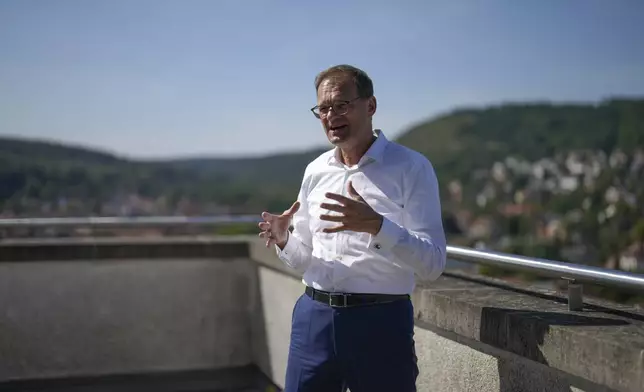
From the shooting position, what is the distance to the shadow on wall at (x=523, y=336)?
1.97m

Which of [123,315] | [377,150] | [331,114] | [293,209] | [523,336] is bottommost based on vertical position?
[123,315]

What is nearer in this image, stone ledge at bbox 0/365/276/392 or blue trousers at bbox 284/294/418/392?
blue trousers at bbox 284/294/418/392

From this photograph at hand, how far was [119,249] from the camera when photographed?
4.69 meters

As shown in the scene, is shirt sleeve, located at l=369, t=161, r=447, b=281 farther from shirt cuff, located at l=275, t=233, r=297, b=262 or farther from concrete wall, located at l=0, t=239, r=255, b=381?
concrete wall, located at l=0, t=239, r=255, b=381

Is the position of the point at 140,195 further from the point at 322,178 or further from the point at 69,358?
the point at 322,178

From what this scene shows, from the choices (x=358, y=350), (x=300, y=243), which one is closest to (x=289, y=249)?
(x=300, y=243)

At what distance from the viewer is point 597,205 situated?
Result: 77875mm

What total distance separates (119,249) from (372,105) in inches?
118

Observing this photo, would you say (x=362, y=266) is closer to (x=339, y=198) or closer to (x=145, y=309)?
(x=339, y=198)

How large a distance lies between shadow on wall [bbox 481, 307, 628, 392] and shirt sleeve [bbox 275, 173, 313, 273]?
0.55 meters

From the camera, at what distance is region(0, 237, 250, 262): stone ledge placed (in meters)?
4.56

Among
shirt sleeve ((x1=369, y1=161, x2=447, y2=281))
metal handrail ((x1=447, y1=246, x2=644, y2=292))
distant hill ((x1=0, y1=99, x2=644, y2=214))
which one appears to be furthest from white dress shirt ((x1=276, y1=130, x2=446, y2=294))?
distant hill ((x1=0, y1=99, x2=644, y2=214))

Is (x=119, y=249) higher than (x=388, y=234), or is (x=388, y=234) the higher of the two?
(x=388, y=234)

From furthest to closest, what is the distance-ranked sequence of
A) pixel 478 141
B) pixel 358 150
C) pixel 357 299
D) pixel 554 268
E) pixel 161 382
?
pixel 478 141 < pixel 161 382 < pixel 554 268 < pixel 358 150 < pixel 357 299
